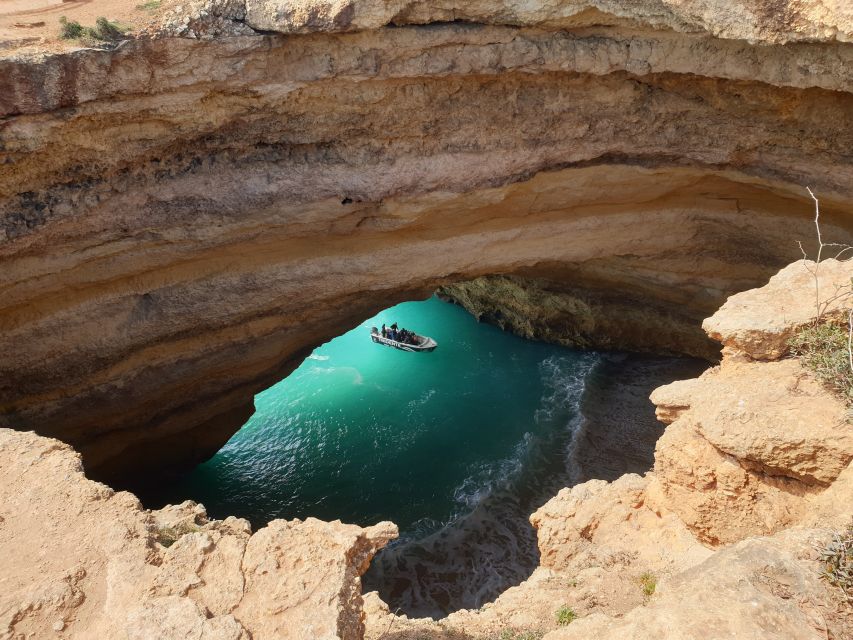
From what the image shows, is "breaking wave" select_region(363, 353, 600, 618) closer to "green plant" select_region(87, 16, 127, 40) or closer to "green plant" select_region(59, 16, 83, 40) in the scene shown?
"green plant" select_region(87, 16, 127, 40)

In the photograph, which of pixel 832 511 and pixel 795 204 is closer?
pixel 832 511

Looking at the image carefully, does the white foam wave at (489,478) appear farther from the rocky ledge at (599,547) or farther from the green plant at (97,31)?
the green plant at (97,31)

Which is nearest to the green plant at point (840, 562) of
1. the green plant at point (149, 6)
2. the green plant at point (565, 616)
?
the green plant at point (565, 616)

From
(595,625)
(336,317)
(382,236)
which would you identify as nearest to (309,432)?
(336,317)

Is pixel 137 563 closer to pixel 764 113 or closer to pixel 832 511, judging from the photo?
pixel 832 511

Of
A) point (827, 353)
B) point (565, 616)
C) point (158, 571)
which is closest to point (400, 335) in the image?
point (565, 616)
